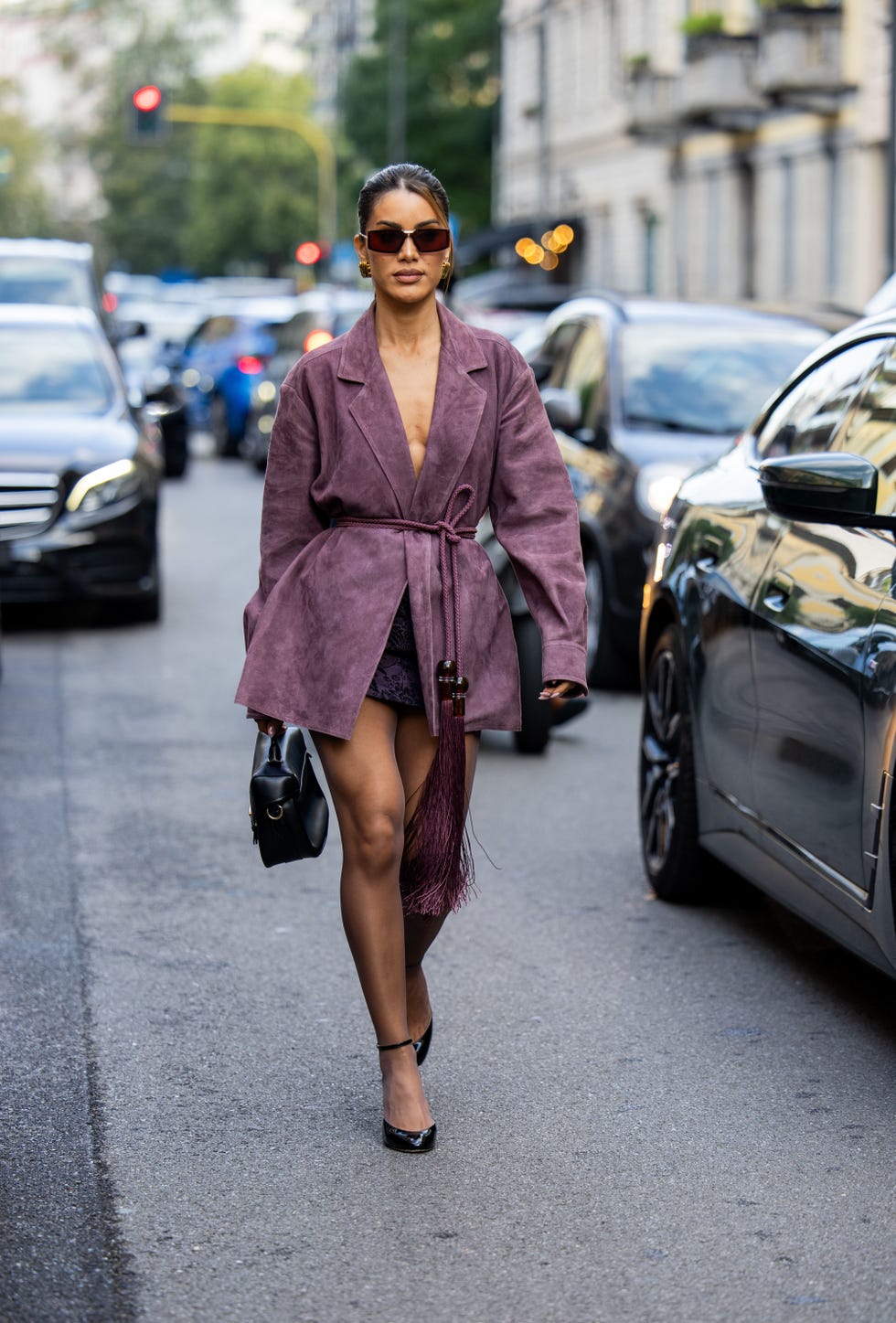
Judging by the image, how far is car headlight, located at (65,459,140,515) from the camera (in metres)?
12.8

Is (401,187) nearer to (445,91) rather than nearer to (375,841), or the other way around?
(375,841)

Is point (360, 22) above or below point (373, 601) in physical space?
above

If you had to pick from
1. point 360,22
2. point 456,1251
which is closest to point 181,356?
point 456,1251

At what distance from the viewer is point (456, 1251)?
404cm

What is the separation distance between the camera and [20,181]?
104 m

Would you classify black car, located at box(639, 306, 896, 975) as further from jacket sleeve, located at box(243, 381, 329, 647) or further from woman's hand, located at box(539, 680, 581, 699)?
jacket sleeve, located at box(243, 381, 329, 647)

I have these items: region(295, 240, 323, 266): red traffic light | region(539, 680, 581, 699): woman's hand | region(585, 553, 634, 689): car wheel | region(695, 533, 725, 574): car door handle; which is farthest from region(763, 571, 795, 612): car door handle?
region(295, 240, 323, 266): red traffic light

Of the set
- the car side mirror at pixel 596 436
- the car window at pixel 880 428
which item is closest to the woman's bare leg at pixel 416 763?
the car window at pixel 880 428

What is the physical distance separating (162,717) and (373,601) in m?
5.75

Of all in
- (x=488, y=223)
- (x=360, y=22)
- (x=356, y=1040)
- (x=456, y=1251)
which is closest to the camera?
(x=456, y=1251)

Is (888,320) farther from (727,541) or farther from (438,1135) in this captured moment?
(438,1135)

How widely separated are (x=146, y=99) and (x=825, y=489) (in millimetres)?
34225

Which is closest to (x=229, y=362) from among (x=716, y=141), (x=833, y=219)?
(x=833, y=219)

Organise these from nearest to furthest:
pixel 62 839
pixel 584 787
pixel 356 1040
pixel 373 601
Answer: pixel 373 601, pixel 356 1040, pixel 62 839, pixel 584 787
